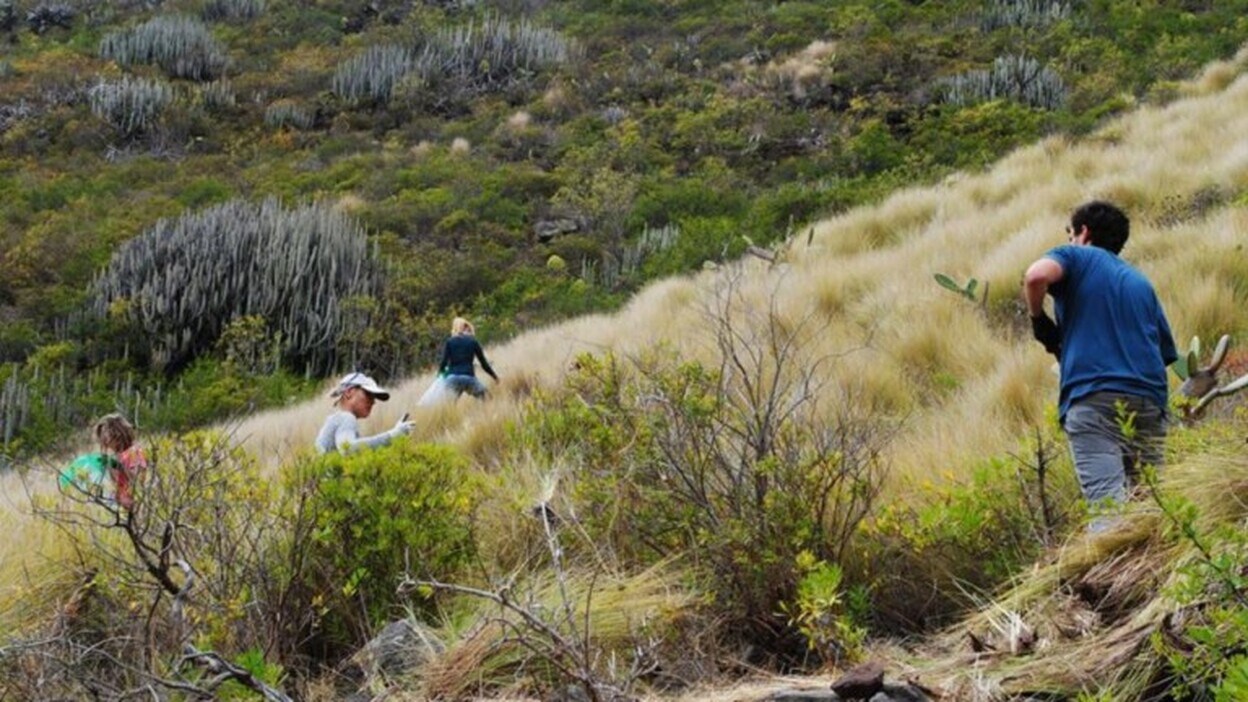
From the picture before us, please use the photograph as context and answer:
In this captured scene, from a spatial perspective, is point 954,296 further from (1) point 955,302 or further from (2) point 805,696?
(2) point 805,696

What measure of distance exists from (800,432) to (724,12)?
33522 millimetres

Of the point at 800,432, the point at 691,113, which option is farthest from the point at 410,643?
the point at 691,113

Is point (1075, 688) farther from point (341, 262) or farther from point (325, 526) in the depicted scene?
point (341, 262)

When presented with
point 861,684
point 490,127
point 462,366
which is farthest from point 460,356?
point 490,127

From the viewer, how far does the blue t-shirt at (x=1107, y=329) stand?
416cm

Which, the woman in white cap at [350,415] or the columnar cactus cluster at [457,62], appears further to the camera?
the columnar cactus cluster at [457,62]

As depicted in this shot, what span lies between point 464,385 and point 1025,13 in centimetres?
2532

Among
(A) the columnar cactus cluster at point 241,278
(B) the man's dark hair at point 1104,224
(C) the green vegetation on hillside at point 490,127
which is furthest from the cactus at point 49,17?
(B) the man's dark hair at point 1104,224

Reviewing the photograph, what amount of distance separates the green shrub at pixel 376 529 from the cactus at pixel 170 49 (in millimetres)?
33302

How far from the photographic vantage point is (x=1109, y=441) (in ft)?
12.9

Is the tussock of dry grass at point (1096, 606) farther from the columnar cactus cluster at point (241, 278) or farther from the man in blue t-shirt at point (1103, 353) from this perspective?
the columnar cactus cluster at point (241, 278)

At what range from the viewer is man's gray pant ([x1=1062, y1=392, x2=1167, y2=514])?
379cm

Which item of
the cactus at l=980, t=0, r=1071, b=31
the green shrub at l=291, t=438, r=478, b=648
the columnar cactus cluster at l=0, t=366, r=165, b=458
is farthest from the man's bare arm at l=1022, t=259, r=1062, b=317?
the cactus at l=980, t=0, r=1071, b=31

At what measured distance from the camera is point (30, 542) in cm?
457
